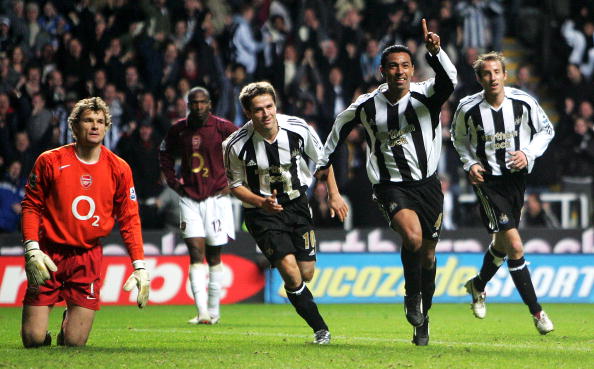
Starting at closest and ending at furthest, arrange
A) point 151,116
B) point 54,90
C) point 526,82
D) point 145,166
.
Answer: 1. point 145,166
2. point 151,116
3. point 54,90
4. point 526,82

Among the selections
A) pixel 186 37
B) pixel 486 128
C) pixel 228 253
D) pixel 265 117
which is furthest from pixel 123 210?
pixel 186 37

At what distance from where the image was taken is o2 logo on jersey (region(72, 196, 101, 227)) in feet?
25.8

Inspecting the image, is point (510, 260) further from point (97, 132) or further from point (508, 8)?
point (508, 8)

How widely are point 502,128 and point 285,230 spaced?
2417 millimetres

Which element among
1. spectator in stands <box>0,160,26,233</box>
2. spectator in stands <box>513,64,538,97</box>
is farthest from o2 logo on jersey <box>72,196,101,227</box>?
spectator in stands <box>513,64,538,97</box>

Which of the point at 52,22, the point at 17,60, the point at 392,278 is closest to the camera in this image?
the point at 392,278

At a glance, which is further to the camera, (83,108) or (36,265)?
(83,108)

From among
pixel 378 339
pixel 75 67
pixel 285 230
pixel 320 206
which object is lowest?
pixel 378 339

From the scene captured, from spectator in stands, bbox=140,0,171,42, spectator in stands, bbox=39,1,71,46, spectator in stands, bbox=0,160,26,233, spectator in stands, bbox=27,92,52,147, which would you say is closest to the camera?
spectator in stands, bbox=0,160,26,233

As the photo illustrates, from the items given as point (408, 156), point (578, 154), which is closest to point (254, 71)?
point (578, 154)

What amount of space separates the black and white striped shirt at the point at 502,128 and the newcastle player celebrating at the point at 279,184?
6.10 feet

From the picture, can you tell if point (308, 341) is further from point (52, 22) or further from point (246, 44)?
point (52, 22)

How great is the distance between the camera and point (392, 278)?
1472 cm

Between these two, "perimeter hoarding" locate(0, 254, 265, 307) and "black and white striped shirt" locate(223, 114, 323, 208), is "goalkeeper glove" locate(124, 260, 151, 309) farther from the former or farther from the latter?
"perimeter hoarding" locate(0, 254, 265, 307)
